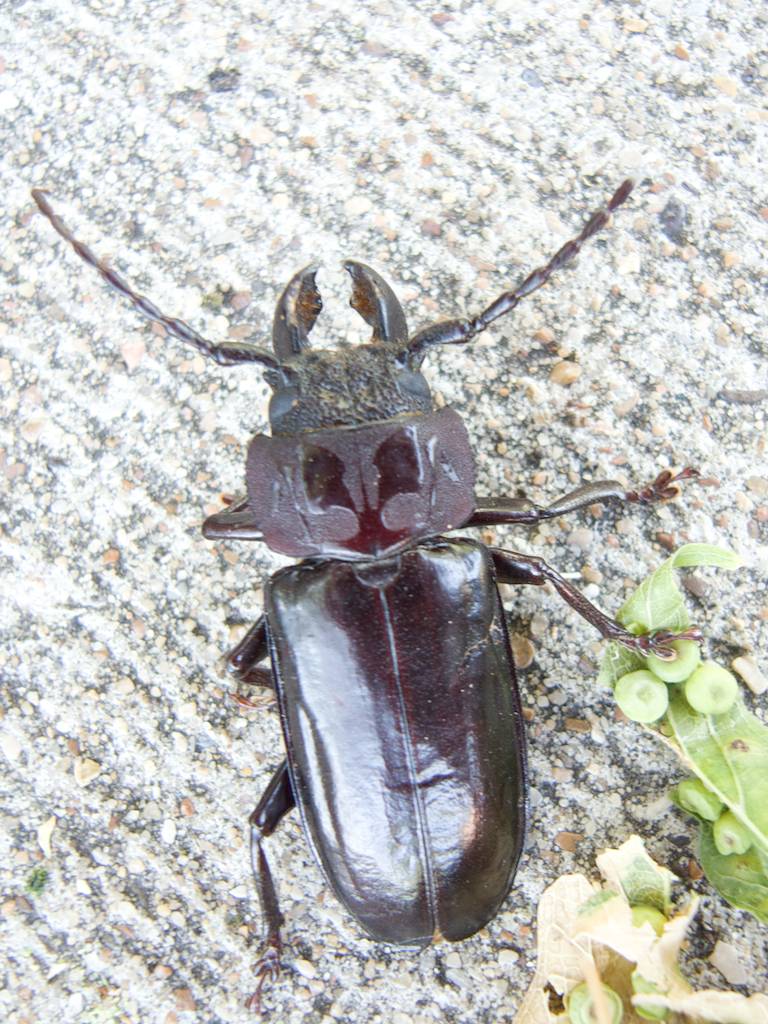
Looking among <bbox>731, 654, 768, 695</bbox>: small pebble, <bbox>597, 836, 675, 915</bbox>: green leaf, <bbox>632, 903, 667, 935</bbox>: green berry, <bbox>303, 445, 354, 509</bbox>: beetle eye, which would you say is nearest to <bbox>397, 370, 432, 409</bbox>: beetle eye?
<bbox>303, 445, 354, 509</bbox>: beetle eye

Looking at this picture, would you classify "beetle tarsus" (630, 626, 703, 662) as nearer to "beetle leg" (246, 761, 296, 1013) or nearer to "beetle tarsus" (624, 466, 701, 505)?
"beetle tarsus" (624, 466, 701, 505)

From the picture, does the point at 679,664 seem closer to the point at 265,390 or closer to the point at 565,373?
the point at 565,373

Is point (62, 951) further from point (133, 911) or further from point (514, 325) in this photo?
point (514, 325)

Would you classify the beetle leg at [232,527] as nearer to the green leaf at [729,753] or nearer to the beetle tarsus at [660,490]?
the beetle tarsus at [660,490]

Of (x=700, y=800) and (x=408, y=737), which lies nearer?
(x=408, y=737)

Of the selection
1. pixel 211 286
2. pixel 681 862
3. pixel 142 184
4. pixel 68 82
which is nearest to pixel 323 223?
pixel 211 286

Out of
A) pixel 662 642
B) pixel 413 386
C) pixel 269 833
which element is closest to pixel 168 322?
pixel 413 386
